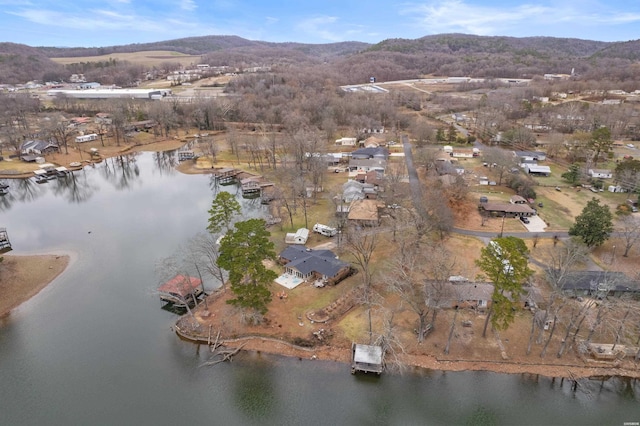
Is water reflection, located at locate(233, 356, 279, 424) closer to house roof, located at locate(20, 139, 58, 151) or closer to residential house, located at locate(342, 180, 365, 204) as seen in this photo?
residential house, located at locate(342, 180, 365, 204)

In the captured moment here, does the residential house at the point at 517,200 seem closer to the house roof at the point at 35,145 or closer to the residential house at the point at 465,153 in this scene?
the residential house at the point at 465,153

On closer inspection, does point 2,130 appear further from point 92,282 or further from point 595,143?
point 595,143

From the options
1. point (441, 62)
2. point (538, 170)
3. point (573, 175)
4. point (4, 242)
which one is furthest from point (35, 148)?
point (441, 62)

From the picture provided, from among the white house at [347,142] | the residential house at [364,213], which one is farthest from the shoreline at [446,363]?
the white house at [347,142]

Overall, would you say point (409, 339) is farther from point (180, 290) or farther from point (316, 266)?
point (180, 290)

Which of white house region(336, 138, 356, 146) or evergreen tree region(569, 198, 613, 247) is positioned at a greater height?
white house region(336, 138, 356, 146)

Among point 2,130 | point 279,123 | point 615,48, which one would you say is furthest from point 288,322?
Answer: point 615,48

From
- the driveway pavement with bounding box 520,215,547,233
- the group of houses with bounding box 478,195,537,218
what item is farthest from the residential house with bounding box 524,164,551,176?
the driveway pavement with bounding box 520,215,547,233
